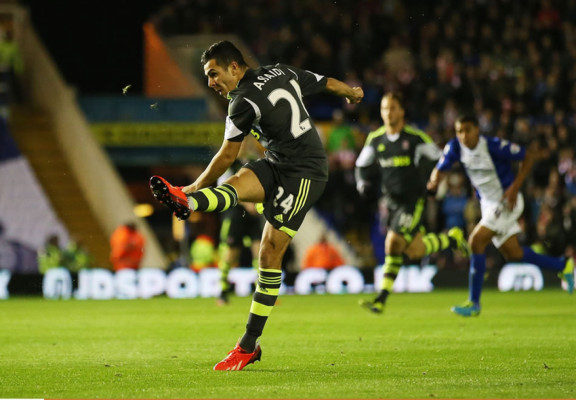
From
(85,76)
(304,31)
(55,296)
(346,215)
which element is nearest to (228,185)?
(55,296)

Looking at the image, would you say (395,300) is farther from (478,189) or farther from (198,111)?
(198,111)

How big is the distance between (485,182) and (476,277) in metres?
1.07

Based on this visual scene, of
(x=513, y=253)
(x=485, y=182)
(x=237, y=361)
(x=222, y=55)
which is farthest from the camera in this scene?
(x=513, y=253)

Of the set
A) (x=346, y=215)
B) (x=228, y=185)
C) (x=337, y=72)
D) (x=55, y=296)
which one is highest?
(x=337, y=72)

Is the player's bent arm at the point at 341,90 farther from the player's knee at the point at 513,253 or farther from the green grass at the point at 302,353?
the player's knee at the point at 513,253

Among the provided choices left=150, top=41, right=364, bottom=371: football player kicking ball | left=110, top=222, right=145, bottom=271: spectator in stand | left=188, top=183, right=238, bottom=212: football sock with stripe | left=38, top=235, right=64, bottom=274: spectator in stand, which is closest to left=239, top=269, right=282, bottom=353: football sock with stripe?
left=150, top=41, right=364, bottom=371: football player kicking ball

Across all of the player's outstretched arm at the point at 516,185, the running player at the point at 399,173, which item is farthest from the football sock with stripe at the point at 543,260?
the player's outstretched arm at the point at 516,185

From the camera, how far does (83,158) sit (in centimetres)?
2345

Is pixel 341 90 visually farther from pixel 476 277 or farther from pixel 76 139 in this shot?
pixel 76 139

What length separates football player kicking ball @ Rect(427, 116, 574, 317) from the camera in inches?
467

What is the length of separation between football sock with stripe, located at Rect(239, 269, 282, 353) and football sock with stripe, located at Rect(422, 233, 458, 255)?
225 inches

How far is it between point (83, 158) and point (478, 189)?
12936 mm

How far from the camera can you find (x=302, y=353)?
8422 millimetres

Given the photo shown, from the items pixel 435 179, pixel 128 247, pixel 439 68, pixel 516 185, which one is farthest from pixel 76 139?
pixel 516 185
